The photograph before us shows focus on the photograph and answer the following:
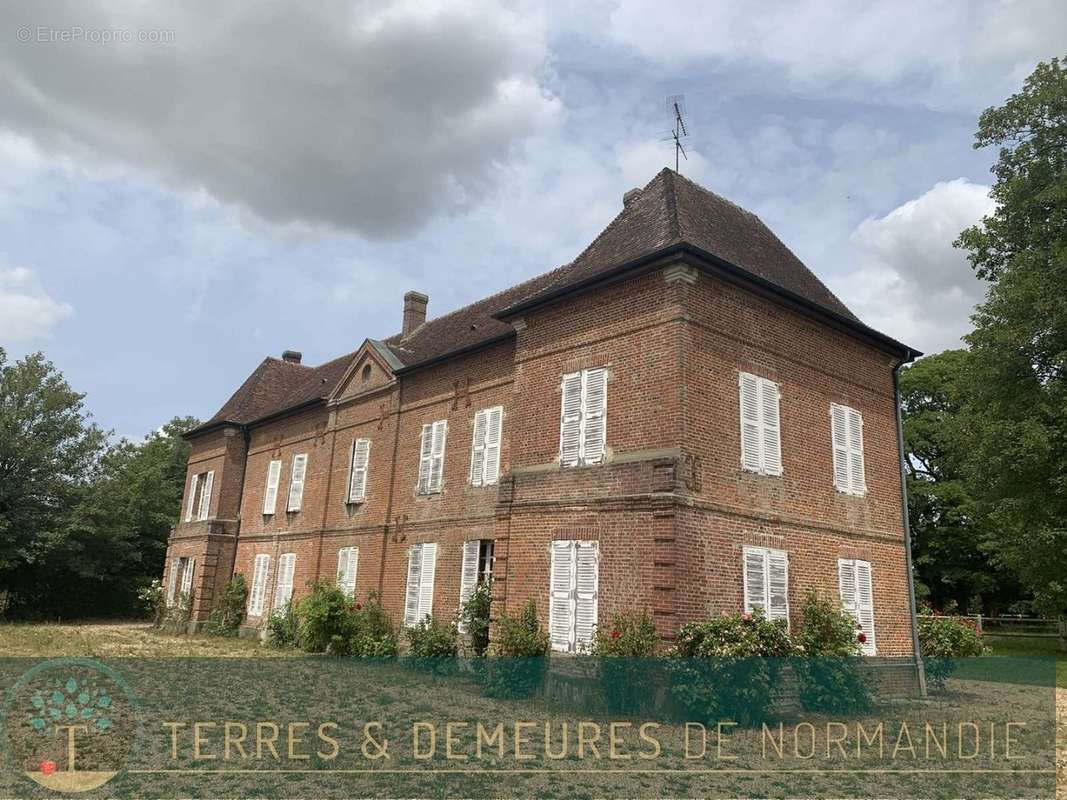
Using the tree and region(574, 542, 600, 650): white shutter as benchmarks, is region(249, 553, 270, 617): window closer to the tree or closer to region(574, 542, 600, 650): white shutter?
region(574, 542, 600, 650): white shutter

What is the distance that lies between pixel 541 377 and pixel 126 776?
8.97m

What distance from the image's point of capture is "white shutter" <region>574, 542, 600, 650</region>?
39.3ft

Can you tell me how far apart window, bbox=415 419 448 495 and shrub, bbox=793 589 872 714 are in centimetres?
897

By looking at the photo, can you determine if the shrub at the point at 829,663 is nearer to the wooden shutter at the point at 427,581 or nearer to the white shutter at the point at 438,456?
the wooden shutter at the point at 427,581

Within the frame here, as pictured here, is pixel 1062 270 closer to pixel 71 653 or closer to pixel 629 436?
pixel 629 436

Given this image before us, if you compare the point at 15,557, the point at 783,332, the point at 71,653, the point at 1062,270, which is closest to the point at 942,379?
the point at 1062,270

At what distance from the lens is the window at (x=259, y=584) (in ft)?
78.6

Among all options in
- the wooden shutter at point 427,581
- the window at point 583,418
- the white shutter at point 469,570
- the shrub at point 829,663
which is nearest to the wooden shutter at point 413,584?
the wooden shutter at point 427,581

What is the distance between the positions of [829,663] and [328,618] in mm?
10850

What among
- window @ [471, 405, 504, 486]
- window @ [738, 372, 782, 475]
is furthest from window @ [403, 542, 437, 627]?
window @ [738, 372, 782, 475]

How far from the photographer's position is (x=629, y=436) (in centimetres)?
1234

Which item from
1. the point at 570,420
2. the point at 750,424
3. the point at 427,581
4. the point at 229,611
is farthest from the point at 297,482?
the point at 750,424

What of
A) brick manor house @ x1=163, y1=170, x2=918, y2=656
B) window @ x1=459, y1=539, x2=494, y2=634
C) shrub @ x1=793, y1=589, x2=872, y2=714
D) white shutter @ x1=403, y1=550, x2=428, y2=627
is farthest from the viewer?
white shutter @ x1=403, y1=550, x2=428, y2=627

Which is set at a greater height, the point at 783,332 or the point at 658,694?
the point at 783,332
